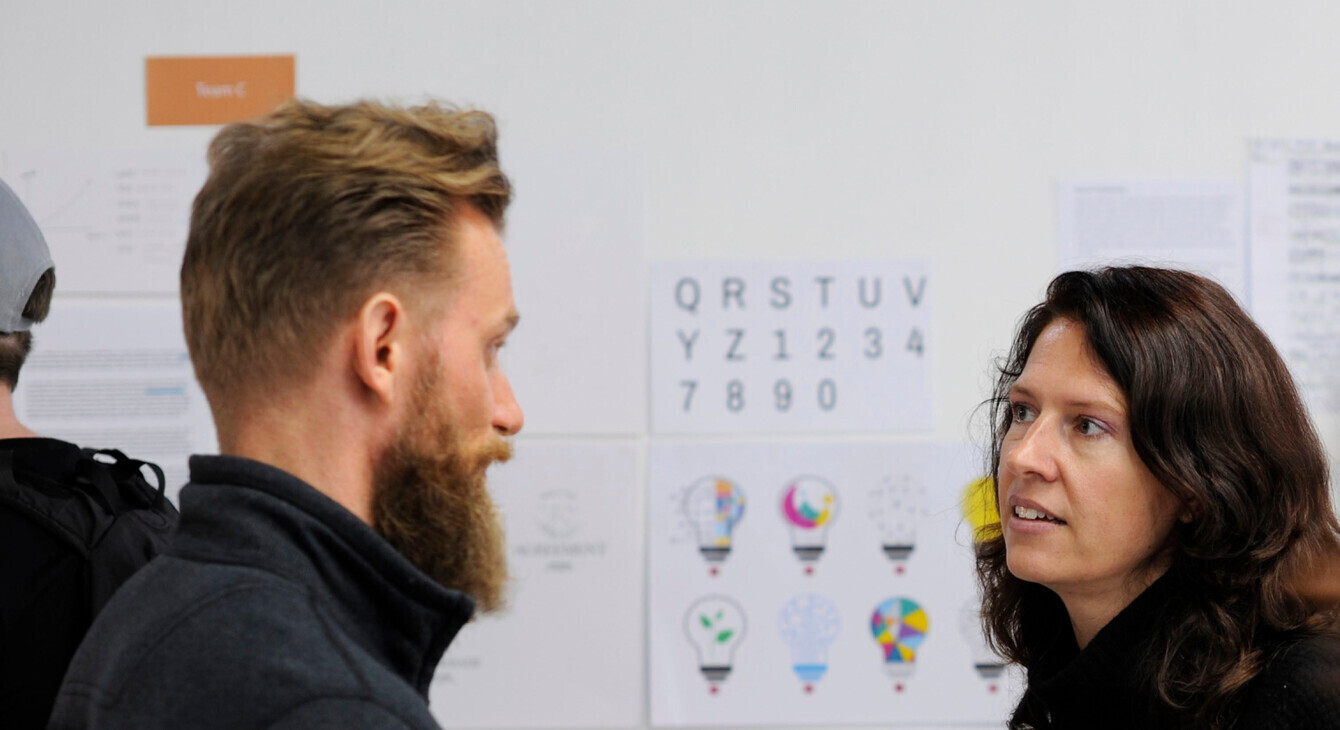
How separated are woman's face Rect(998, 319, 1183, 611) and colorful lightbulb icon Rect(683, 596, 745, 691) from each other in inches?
31.7

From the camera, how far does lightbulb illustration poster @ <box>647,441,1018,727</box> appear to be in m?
1.99

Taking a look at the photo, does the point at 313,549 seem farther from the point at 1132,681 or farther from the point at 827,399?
the point at 827,399

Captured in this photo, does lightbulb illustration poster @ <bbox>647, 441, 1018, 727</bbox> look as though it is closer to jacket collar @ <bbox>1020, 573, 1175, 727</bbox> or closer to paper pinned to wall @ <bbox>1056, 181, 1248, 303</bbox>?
paper pinned to wall @ <bbox>1056, 181, 1248, 303</bbox>

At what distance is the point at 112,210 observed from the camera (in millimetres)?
2002

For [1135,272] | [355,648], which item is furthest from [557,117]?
[355,648]

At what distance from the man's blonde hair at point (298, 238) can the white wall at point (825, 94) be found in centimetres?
120

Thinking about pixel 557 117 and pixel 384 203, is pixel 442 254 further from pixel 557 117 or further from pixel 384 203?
pixel 557 117

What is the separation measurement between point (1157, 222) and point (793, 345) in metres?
0.67

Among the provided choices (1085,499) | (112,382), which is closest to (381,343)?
(1085,499)

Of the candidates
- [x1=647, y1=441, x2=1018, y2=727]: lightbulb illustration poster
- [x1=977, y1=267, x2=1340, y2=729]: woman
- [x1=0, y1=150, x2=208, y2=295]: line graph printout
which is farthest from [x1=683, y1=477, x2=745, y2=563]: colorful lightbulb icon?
[x1=0, y1=150, x2=208, y2=295]: line graph printout

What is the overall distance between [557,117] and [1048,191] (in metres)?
0.86

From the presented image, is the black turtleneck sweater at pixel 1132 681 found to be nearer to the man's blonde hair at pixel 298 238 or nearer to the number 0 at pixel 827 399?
the number 0 at pixel 827 399

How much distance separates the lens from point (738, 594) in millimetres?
2004

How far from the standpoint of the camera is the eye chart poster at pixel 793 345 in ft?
6.54
